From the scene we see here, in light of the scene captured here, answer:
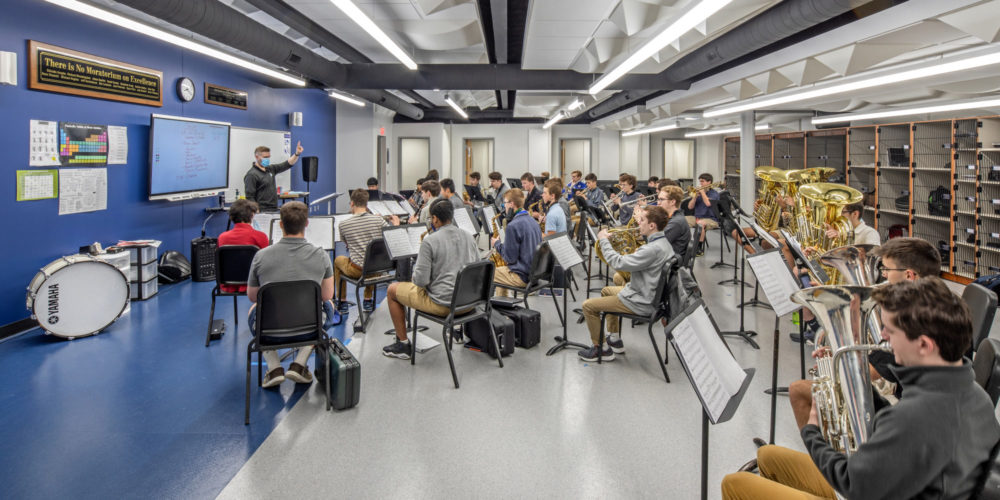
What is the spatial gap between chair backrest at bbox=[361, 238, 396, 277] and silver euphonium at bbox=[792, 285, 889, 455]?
12.3ft

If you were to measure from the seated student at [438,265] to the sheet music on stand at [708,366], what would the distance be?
2.39 meters

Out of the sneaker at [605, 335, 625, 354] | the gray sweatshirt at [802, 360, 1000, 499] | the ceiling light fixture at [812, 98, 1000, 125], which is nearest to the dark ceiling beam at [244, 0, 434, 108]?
the sneaker at [605, 335, 625, 354]

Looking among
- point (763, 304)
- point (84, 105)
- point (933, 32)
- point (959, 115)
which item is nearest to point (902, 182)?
point (959, 115)

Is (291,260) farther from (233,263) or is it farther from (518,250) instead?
(518,250)

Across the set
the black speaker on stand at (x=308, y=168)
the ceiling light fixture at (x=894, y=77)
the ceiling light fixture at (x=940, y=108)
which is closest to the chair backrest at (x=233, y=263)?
the ceiling light fixture at (x=894, y=77)

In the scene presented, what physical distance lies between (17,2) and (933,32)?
771 cm

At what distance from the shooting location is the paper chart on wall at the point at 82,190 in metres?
5.70

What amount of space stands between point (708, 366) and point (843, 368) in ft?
1.41

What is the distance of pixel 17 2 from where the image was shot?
16.5ft

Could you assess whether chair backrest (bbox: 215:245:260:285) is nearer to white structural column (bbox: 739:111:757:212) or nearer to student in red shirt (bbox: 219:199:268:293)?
student in red shirt (bbox: 219:199:268:293)

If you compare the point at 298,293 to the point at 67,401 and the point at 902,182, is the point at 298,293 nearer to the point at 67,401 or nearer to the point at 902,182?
the point at 67,401

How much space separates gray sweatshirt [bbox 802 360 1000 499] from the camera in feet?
4.84

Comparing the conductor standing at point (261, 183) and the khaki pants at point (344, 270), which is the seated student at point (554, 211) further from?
the conductor standing at point (261, 183)

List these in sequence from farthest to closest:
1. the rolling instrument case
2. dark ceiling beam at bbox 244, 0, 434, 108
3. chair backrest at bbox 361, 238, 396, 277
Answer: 1. dark ceiling beam at bbox 244, 0, 434, 108
2. chair backrest at bbox 361, 238, 396, 277
3. the rolling instrument case
